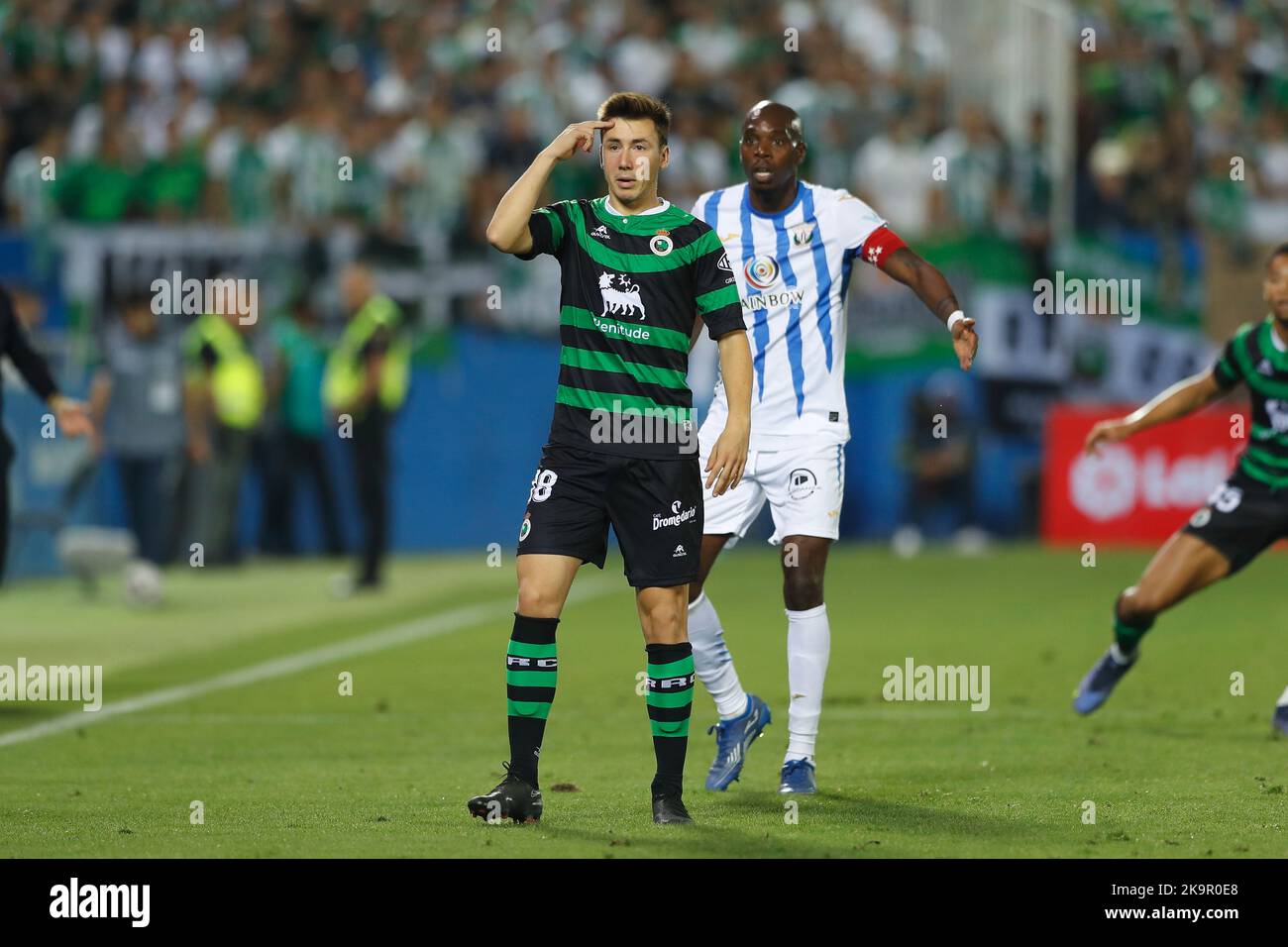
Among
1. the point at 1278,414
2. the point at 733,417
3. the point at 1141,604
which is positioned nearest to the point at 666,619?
the point at 733,417

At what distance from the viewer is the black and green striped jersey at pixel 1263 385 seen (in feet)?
29.9

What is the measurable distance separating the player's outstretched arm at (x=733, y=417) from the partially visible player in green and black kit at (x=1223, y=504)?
9.79 ft

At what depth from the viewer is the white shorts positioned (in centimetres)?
760

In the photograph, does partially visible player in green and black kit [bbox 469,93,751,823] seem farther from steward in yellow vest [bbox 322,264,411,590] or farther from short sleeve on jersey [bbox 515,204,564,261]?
steward in yellow vest [bbox 322,264,411,590]

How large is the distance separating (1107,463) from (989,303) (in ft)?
6.55

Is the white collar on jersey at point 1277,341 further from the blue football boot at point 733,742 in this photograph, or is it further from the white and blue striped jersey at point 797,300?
the blue football boot at point 733,742

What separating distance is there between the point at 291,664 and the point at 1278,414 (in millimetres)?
5770

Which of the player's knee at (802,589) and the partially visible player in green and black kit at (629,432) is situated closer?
the partially visible player in green and black kit at (629,432)

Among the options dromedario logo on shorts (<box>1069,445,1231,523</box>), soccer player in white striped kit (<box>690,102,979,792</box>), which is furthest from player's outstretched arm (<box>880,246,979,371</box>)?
dromedario logo on shorts (<box>1069,445,1231,523</box>)

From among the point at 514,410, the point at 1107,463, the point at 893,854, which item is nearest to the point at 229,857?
the point at 893,854

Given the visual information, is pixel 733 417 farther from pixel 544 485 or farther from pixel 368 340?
pixel 368 340

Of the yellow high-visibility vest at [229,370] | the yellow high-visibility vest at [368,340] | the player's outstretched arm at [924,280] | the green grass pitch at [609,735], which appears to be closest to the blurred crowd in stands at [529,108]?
the yellow high-visibility vest at [229,370]

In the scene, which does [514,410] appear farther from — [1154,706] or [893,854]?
[893,854]

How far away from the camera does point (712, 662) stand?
7.68 meters
